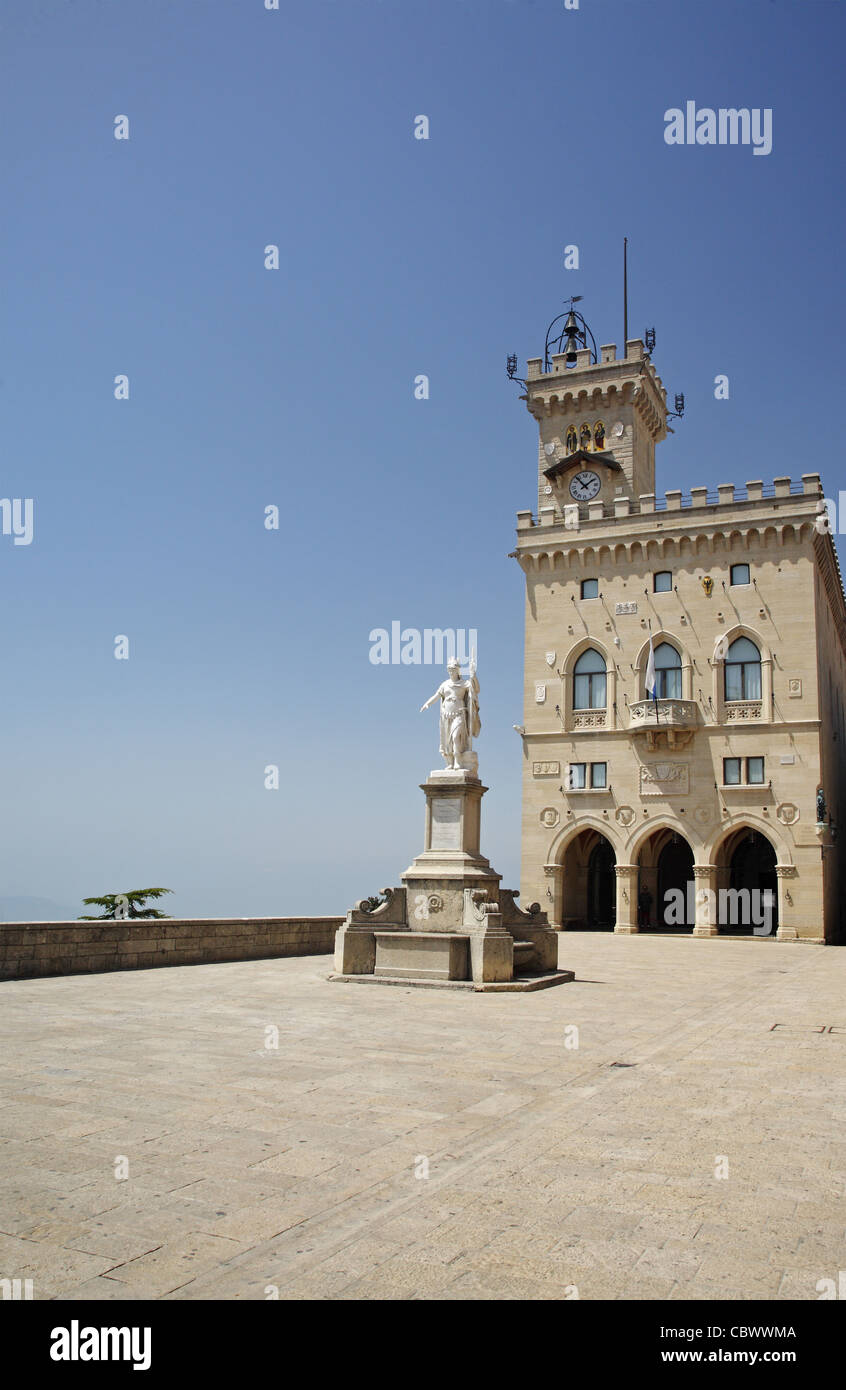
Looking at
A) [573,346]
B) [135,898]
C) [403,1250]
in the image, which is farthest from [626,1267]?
[573,346]

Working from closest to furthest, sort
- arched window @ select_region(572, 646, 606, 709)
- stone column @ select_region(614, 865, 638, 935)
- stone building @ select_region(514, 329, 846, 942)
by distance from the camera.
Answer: stone building @ select_region(514, 329, 846, 942) < stone column @ select_region(614, 865, 638, 935) < arched window @ select_region(572, 646, 606, 709)

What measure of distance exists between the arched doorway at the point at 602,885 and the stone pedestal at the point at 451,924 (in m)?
23.9

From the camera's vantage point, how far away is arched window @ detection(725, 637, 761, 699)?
36031 millimetres

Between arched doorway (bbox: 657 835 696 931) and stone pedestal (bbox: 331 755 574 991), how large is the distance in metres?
23.7

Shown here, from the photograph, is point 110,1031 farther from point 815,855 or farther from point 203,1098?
point 815,855

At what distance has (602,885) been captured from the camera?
42.1 meters

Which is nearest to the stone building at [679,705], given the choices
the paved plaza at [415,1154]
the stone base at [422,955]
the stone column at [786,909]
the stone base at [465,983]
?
the stone column at [786,909]

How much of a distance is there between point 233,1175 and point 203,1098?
2061mm

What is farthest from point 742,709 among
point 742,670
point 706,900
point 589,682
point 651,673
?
point 706,900

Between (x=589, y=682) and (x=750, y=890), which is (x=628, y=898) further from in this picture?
(x=589, y=682)

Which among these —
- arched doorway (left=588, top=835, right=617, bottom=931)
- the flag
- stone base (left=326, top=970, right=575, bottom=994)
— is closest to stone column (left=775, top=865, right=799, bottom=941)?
the flag

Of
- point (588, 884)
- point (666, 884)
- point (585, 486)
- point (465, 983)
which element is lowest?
point (666, 884)

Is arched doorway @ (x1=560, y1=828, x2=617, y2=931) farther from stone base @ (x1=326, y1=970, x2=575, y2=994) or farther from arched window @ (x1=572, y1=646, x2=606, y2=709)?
stone base @ (x1=326, y1=970, x2=575, y2=994)

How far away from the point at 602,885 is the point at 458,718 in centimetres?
2625
